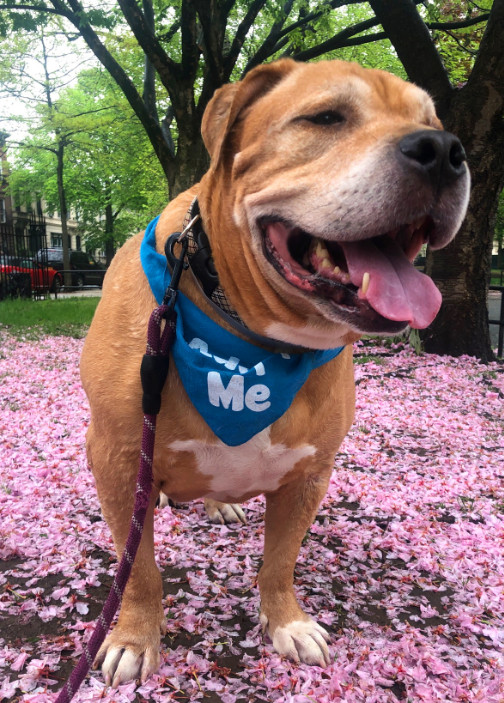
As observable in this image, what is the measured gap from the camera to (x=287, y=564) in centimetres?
242

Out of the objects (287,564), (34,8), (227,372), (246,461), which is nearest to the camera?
(227,372)

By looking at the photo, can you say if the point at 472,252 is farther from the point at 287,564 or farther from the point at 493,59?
the point at 287,564

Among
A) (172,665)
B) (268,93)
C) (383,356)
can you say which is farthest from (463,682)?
(383,356)

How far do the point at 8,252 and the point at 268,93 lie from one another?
48.5ft

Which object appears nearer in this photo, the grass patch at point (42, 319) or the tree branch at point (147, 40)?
the tree branch at point (147, 40)

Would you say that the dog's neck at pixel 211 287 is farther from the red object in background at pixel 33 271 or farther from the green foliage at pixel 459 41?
the red object in background at pixel 33 271

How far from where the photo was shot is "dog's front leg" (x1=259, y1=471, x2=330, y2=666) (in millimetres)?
2348

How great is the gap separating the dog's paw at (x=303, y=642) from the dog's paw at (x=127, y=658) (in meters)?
0.49

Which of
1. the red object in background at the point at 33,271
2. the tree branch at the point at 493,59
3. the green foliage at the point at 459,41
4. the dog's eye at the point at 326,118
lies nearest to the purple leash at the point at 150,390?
the dog's eye at the point at 326,118

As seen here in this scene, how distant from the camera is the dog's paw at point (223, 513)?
3.39m

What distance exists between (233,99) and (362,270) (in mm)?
738

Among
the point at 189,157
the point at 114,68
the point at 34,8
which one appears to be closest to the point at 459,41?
the point at 189,157

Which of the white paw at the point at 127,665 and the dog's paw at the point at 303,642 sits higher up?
the white paw at the point at 127,665

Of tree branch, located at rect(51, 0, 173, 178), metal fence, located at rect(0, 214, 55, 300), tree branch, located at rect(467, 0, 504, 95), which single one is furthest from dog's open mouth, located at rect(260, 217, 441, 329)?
metal fence, located at rect(0, 214, 55, 300)
